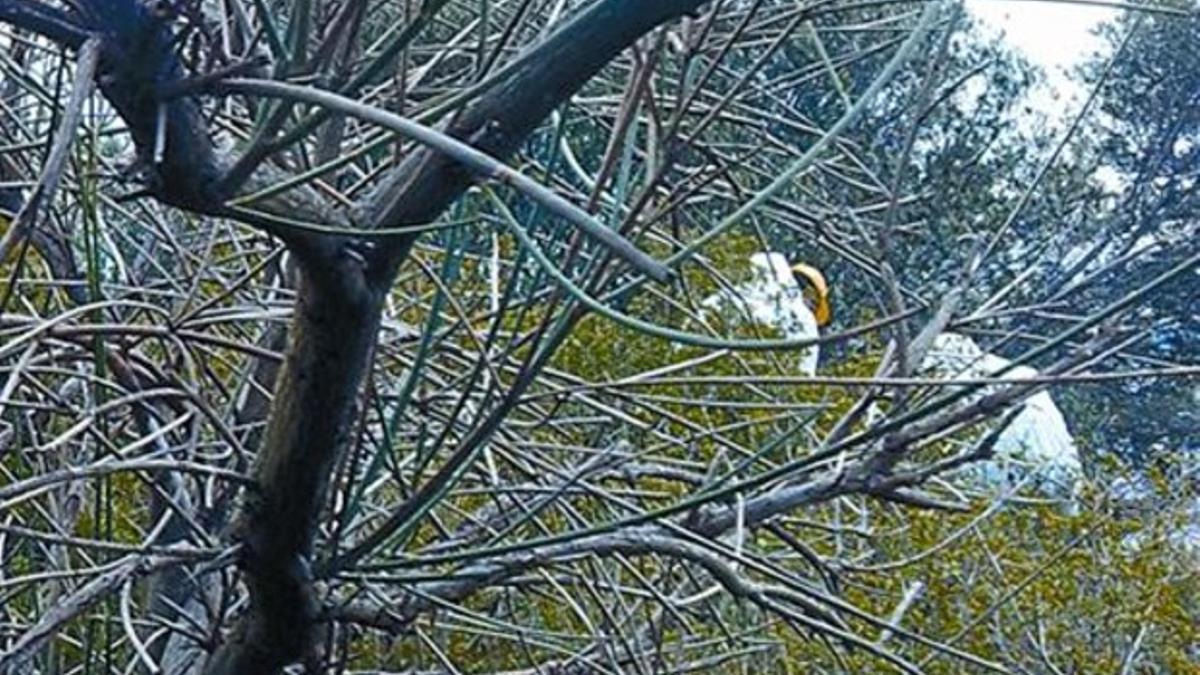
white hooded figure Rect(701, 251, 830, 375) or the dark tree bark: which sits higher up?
white hooded figure Rect(701, 251, 830, 375)

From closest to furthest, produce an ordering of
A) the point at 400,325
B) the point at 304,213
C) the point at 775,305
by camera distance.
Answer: the point at 304,213 → the point at 400,325 → the point at 775,305

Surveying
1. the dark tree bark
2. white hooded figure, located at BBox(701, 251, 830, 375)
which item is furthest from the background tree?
white hooded figure, located at BBox(701, 251, 830, 375)

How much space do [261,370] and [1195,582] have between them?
10.2ft

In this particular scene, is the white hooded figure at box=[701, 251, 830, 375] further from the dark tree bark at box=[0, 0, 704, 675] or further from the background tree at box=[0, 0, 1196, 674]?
the dark tree bark at box=[0, 0, 704, 675]

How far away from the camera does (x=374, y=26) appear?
262 cm

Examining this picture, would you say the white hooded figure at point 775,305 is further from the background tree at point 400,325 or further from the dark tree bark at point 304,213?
the dark tree bark at point 304,213

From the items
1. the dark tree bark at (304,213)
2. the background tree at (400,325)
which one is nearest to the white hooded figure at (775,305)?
the background tree at (400,325)

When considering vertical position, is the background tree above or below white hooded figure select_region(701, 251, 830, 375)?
below

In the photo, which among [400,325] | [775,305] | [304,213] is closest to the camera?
[304,213]

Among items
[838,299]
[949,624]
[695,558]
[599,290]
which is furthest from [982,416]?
[838,299]

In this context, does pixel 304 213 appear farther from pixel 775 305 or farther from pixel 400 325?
pixel 775 305

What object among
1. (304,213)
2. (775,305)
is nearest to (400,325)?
(304,213)

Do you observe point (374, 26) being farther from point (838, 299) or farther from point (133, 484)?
point (838, 299)

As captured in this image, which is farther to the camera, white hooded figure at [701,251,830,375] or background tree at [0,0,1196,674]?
white hooded figure at [701,251,830,375]
